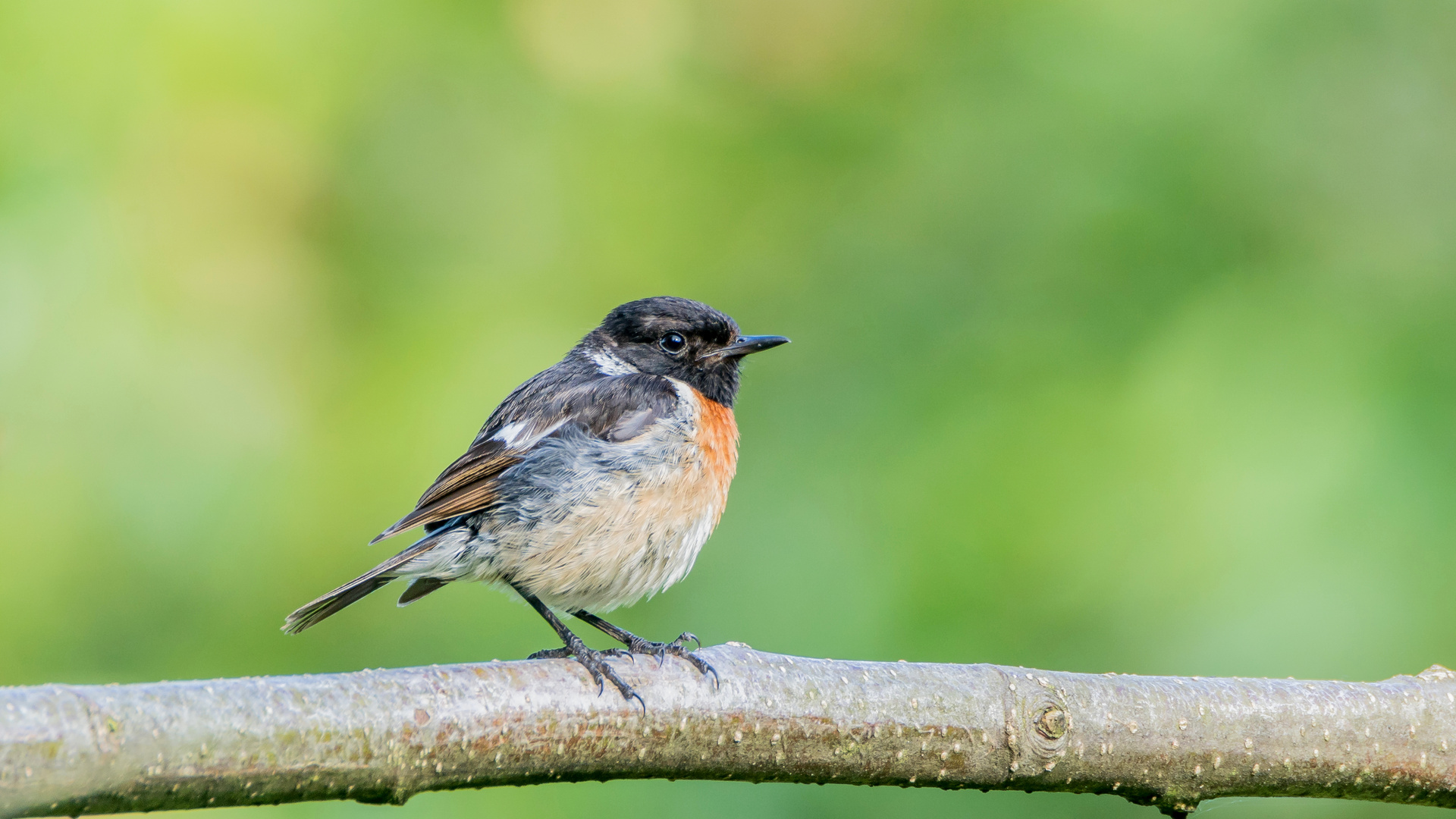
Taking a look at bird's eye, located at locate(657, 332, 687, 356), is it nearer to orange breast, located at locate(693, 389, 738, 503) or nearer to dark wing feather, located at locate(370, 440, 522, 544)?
orange breast, located at locate(693, 389, 738, 503)

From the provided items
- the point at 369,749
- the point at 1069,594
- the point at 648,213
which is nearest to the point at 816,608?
the point at 1069,594

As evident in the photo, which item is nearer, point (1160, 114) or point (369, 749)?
point (369, 749)

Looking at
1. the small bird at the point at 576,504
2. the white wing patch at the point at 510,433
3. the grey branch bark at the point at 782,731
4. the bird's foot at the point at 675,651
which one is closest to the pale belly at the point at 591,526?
the small bird at the point at 576,504

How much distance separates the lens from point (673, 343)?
15.2ft

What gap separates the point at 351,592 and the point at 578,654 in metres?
0.86

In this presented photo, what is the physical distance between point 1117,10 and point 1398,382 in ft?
6.24

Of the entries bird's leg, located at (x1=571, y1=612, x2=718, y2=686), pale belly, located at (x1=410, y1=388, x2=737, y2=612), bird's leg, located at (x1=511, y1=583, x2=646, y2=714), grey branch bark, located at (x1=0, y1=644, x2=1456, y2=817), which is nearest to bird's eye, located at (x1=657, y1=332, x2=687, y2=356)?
pale belly, located at (x1=410, y1=388, x2=737, y2=612)

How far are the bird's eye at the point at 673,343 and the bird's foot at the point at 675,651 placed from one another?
1.30 meters

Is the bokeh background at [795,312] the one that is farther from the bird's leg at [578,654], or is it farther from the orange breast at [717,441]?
the bird's leg at [578,654]

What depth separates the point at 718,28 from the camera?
17.7 feet

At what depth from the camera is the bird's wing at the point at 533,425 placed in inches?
155

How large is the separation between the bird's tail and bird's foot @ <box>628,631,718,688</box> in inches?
29.4

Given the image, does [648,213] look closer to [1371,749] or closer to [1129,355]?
[1129,355]

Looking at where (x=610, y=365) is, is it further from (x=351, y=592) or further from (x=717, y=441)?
(x=351, y=592)
